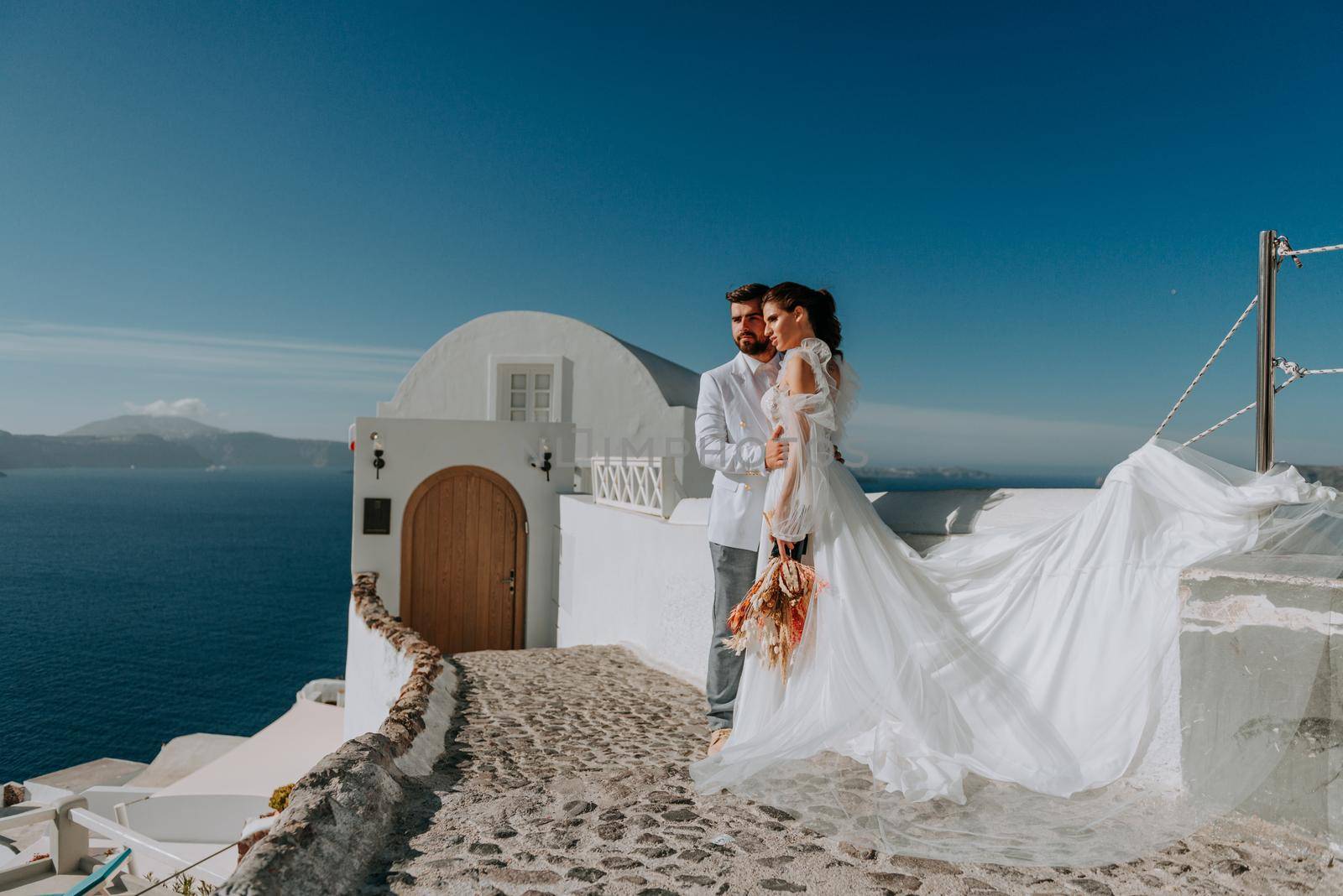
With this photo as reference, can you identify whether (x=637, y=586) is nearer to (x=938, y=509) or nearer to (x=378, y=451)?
(x=938, y=509)

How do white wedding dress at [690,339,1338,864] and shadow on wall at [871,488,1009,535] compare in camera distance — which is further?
shadow on wall at [871,488,1009,535]

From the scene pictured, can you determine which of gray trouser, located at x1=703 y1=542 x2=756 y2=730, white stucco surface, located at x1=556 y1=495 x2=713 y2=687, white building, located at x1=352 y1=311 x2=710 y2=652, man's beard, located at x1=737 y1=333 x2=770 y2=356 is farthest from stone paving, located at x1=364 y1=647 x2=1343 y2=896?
white building, located at x1=352 y1=311 x2=710 y2=652

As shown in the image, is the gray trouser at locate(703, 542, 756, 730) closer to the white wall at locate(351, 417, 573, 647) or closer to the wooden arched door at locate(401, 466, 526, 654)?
the white wall at locate(351, 417, 573, 647)

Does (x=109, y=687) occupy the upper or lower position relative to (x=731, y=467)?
lower

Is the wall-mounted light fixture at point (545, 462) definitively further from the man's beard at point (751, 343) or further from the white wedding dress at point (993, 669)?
the white wedding dress at point (993, 669)

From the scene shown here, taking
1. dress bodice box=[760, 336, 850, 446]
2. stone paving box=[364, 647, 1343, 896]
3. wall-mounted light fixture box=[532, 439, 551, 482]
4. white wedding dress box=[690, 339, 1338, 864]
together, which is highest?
dress bodice box=[760, 336, 850, 446]

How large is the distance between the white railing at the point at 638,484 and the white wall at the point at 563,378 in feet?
11.4

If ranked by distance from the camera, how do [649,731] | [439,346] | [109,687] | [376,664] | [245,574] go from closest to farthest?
[649,731]
[376,664]
[439,346]
[109,687]
[245,574]

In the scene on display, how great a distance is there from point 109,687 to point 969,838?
162 feet

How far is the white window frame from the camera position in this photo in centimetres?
1347

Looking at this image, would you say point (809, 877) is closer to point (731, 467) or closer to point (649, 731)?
point (731, 467)

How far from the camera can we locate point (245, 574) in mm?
68875

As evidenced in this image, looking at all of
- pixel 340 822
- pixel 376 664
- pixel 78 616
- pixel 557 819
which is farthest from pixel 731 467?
pixel 78 616

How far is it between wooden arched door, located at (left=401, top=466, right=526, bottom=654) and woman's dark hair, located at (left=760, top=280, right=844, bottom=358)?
8.10 metres
